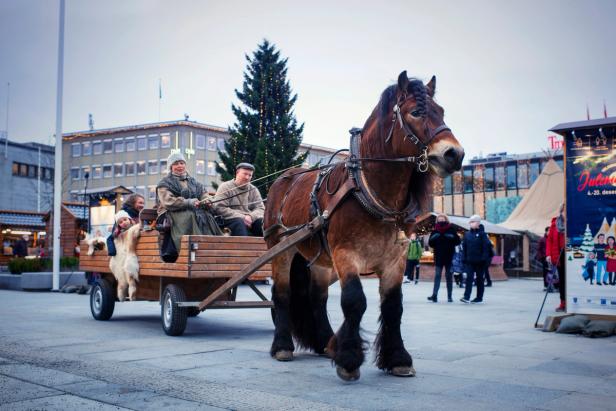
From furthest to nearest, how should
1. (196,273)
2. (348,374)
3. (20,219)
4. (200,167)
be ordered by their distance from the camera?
(200,167)
(20,219)
(196,273)
(348,374)

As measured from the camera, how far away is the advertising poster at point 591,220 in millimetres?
9465

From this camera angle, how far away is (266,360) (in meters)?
6.66

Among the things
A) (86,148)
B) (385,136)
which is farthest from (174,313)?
(86,148)

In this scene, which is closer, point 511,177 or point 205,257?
point 205,257

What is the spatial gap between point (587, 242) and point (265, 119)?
24048mm

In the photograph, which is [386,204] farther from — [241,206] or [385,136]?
[241,206]

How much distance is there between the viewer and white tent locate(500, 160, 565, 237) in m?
36.8

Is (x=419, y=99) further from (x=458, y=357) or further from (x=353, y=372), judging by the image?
(x=458, y=357)

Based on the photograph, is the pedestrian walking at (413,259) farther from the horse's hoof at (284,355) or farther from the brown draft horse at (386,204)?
the brown draft horse at (386,204)

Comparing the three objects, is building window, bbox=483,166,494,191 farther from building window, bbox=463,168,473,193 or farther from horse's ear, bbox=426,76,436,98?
horse's ear, bbox=426,76,436,98

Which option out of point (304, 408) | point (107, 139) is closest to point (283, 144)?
point (304, 408)

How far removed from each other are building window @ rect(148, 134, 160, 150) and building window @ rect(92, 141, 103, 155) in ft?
28.4

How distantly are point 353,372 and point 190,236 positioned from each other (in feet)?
11.8

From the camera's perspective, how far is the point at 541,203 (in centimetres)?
3884
